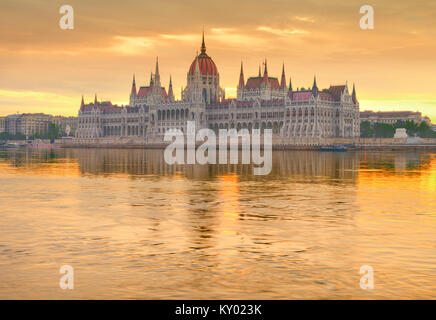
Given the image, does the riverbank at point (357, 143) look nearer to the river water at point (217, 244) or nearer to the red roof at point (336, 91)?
the red roof at point (336, 91)

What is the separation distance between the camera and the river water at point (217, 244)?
39.1ft

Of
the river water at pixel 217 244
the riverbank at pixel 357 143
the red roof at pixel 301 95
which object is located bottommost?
the river water at pixel 217 244

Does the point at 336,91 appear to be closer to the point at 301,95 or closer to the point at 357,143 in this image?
the point at 301,95

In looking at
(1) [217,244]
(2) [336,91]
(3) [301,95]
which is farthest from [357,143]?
(1) [217,244]

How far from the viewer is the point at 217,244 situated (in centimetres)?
1639

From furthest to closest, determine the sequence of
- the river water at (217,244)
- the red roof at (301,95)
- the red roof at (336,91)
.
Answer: the red roof at (336,91) < the red roof at (301,95) < the river water at (217,244)

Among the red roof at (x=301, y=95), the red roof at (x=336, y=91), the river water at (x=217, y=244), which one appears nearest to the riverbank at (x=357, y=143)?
the red roof at (x=301, y=95)

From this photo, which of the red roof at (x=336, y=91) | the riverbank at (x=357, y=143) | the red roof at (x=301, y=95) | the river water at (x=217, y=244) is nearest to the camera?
the river water at (x=217, y=244)

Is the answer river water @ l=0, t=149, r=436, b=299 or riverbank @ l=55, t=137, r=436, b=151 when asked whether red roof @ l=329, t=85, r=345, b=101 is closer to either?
riverbank @ l=55, t=137, r=436, b=151

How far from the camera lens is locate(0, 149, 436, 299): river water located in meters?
11.9

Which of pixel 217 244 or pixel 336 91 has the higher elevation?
pixel 336 91

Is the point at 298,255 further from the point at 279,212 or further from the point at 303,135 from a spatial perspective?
the point at 303,135

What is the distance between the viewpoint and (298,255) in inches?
587

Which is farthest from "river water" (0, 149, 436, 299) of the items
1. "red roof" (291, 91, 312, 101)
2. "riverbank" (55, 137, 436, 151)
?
"red roof" (291, 91, 312, 101)
